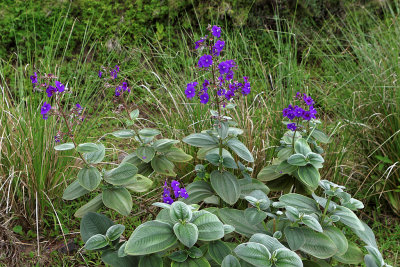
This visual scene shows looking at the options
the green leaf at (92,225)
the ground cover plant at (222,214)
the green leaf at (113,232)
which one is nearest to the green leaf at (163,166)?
the ground cover plant at (222,214)

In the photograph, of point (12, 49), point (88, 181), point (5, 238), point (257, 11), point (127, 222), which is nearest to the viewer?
point (88, 181)

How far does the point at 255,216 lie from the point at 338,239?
39 cm

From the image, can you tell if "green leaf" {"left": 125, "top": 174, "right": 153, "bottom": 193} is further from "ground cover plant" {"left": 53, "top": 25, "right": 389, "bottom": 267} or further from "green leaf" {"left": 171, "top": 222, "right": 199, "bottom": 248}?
"green leaf" {"left": 171, "top": 222, "right": 199, "bottom": 248}

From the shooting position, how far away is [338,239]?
1804 mm

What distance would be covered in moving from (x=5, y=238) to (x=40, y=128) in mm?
697

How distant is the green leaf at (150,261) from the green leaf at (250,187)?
0.71 metres

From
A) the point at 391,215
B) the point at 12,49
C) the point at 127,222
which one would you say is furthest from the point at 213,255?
the point at 12,49

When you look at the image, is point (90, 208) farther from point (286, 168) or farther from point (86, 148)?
point (286, 168)

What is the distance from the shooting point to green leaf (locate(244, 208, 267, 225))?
5.69ft

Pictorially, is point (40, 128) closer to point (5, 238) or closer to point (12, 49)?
point (5, 238)

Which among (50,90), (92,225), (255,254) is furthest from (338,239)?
(50,90)

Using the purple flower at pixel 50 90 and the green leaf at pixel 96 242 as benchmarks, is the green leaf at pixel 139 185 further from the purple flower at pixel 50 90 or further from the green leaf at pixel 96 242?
the purple flower at pixel 50 90

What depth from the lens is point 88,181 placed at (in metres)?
1.92

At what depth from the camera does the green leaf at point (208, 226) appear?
152 cm
